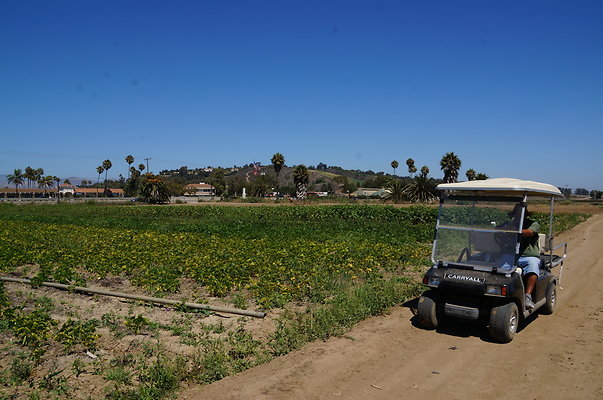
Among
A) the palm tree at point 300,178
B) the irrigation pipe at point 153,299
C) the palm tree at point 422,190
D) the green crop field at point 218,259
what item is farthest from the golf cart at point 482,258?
the palm tree at point 300,178

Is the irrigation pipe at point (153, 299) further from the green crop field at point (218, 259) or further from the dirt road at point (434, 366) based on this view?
the dirt road at point (434, 366)

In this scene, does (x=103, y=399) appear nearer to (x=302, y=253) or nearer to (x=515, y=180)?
(x=515, y=180)

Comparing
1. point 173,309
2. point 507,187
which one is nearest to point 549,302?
point 507,187

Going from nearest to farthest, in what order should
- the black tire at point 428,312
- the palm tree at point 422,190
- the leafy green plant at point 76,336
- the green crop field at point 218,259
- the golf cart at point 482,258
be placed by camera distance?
1. the leafy green plant at point 76,336
2. the golf cart at point 482,258
3. the black tire at point 428,312
4. the green crop field at point 218,259
5. the palm tree at point 422,190

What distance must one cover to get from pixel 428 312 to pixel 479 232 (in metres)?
1.64

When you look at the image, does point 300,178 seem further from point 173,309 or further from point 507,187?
point 507,187

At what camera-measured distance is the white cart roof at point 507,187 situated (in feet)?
23.9

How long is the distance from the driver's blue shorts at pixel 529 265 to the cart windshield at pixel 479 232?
2.18 ft

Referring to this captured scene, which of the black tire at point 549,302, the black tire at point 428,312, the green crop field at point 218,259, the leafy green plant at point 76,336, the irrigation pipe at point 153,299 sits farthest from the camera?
the green crop field at point 218,259

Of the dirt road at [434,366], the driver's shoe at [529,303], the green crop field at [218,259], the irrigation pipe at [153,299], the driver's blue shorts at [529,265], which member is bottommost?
the dirt road at [434,366]

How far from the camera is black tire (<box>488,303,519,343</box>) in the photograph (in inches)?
277

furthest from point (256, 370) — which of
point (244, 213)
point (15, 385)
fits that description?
point (244, 213)

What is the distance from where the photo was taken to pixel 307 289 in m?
10.5

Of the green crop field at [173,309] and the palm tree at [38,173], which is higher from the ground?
the palm tree at [38,173]
